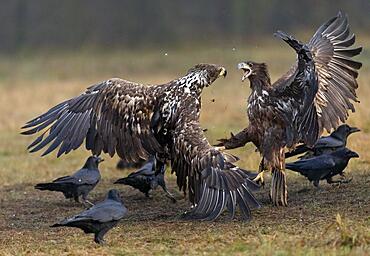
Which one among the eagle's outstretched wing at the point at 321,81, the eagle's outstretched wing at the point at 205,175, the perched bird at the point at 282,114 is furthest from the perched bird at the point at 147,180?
the eagle's outstretched wing at the point at 321,81

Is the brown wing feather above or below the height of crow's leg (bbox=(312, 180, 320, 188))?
above

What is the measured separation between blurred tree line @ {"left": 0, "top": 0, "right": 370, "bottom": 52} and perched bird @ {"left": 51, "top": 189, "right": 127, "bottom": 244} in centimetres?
3039

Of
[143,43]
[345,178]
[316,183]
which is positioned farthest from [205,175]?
[143,43]

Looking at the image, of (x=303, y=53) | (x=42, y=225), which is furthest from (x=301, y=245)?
(x=42, y=225)

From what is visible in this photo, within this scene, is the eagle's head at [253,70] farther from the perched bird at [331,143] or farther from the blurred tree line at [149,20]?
the blurred tree line at [149,20]

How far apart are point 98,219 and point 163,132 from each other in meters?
1.83

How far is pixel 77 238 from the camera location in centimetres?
834

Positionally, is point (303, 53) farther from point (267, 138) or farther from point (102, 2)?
point (102, 2)

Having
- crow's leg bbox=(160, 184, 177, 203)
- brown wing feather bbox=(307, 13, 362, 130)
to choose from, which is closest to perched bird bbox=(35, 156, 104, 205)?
crow's leg bbox=(160, 184, 177, 203)

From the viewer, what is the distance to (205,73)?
9.44m

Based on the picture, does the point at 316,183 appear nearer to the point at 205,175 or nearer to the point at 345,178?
the point at 345,178

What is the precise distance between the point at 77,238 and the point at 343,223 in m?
2.35

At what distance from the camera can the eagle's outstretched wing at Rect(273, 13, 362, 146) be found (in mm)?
8812

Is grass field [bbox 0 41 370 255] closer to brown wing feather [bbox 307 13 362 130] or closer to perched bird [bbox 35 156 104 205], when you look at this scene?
perched bird [bbox 35 156 104 205]
